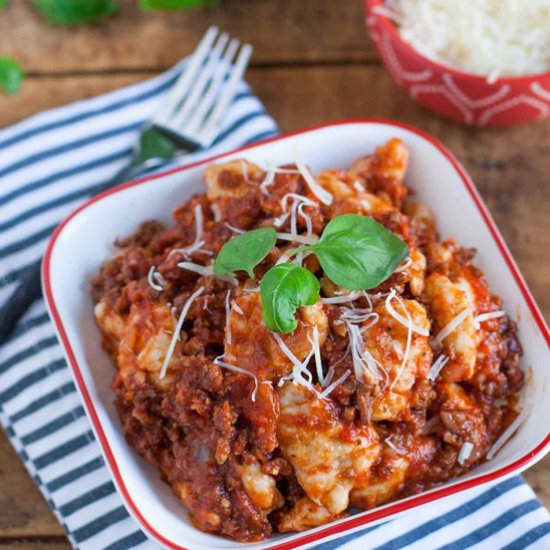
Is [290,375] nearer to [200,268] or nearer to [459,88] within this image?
[200,268]

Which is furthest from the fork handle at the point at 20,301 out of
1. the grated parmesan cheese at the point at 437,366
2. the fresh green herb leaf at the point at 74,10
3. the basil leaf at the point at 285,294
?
the grated parmesan cheese at the point at 437,366

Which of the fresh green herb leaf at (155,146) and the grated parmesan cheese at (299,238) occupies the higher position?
the fresh green herb leaf at (155,146)

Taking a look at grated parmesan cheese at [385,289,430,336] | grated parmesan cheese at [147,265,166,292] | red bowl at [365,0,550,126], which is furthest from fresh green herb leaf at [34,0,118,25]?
grated parmesan cheese at [385,289,430,336]

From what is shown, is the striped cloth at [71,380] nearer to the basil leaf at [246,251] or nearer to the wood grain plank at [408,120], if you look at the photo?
the wood grain plank at [408,120]

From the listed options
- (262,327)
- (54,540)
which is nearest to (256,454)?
(262,327)

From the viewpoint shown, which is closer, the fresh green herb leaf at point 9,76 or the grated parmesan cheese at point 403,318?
the grated parmesan cheese at point 403,318

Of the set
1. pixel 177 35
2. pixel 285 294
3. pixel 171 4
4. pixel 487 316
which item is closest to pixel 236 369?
pixel 285 294

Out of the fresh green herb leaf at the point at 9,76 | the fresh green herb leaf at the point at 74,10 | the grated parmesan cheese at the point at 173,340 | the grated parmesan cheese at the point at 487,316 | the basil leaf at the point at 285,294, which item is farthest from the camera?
the fresh green herb leaf at the point at 74,10

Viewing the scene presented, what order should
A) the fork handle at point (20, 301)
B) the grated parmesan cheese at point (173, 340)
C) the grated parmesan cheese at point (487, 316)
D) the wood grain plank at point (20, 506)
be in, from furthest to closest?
the fork handle at point (20, 301), the wood grain plank at point (20, 506), the grated parmesan cheese at point (487, 316), the grated parmesan cheese at point (173, 340)

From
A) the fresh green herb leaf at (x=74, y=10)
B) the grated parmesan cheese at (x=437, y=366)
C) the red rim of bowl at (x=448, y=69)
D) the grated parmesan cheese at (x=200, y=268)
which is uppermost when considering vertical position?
the fresh green herb leaf at (x=74, y=10)
